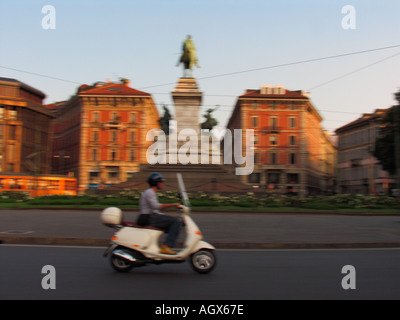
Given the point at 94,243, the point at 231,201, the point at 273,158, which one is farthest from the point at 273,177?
the point at 94,243

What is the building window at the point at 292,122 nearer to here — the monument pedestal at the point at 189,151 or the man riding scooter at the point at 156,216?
the monument pedestal at the point at 189,151

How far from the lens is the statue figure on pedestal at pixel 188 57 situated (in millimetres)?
34719

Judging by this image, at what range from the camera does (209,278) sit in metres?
6.58

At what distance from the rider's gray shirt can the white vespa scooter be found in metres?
0.28

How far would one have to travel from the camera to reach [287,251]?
10227 millimetres

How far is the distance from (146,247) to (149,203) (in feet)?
2.23

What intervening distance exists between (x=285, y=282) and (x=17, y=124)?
222 ft

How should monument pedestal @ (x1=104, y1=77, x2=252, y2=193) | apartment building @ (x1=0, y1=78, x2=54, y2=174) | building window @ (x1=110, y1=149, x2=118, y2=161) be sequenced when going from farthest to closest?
building window @ (x1=110, y1=149, x2=118, y2=161) < apartment building @ (x1=0, y1=78, x2=54, y2=174) < monument pedestal @ (x1=104, y1=77, x2=252, y2=193)

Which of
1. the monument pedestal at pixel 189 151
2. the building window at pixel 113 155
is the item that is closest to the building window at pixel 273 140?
the building window at pixel 113 155

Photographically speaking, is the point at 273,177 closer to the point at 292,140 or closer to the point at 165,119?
the point at 292,140

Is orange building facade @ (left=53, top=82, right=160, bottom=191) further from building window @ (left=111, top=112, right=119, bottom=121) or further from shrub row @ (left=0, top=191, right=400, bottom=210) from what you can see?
shrub row @ (left=0, top=191, right=400, bottom=210)

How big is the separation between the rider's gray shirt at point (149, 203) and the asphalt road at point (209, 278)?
988 millimetres

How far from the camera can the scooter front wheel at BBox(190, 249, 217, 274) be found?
6922mm

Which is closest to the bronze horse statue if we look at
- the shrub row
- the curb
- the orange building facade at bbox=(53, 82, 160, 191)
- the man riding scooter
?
the shrub row
